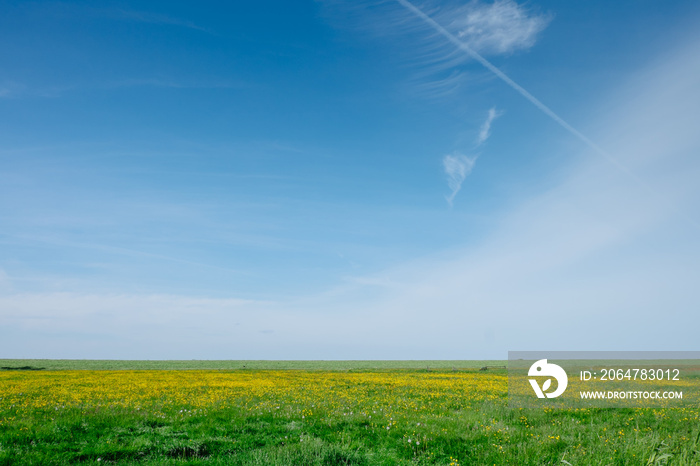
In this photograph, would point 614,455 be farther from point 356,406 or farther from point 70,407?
point 70,407

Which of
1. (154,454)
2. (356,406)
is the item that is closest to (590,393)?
(356,406)

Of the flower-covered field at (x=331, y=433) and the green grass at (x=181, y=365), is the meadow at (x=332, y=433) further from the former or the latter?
the green grass at (x=181, y=365)

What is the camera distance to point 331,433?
1283 centimetres

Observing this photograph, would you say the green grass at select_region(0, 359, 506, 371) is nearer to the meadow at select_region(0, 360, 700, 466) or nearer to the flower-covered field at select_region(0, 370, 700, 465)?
the meadow at select_region(0, 360, 700, 466)

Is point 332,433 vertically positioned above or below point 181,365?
above

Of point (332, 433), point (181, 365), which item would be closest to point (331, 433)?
point (332, 433)

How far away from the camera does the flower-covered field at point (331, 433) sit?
10578 mm

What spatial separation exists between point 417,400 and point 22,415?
53.8 ft

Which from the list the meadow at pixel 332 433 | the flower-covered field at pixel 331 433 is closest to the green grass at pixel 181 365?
the meadow at pixel 332 433

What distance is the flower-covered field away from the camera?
10.6 metres

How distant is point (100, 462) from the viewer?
398 inches

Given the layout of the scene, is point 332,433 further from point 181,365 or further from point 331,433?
point 181,365

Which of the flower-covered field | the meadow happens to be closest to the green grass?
the meadow

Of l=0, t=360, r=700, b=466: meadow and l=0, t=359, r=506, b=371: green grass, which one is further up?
l=0, t=360, r=700, b=466: meadow
